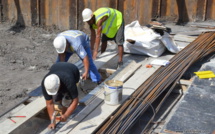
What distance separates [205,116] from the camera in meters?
5.68

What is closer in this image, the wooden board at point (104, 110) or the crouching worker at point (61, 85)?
the crouching worker at point (61, 85)

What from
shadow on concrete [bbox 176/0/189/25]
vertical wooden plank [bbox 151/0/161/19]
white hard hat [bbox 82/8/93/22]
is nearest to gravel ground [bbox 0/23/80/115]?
white hard hat [bbox 82/8/93/22]

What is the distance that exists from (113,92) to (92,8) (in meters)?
5.93

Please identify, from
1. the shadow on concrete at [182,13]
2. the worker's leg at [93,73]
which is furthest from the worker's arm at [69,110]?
the shadow on concrete at [182,13]

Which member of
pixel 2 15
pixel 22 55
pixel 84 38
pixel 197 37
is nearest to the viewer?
pixel 84 38

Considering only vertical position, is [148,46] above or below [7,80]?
Result: above

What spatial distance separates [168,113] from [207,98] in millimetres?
798

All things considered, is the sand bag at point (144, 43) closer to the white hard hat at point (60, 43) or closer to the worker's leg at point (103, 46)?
the worker's leg at point (103, 46)

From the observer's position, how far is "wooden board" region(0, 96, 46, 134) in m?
5.52

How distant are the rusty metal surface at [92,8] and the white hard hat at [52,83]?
5.85m

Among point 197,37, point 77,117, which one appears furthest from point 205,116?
point 197,37

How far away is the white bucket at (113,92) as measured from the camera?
19.1 ft

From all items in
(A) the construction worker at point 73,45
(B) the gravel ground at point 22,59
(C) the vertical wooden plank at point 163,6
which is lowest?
(B) the gravel ground at point 22,59

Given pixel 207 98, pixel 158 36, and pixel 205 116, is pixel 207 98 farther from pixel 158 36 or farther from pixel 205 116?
pixel 158 36
